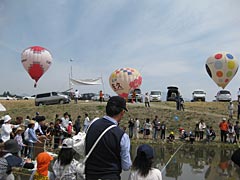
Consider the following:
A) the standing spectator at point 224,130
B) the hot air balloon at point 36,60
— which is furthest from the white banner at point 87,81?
the standing spectator at point 224,130

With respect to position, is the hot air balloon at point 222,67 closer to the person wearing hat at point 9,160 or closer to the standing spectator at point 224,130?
the standing spectator at point 224,130

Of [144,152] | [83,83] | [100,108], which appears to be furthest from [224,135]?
[83,83]

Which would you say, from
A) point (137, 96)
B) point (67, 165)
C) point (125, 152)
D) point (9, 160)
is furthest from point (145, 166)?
point (137, 96)

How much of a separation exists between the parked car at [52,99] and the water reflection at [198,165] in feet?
54.1

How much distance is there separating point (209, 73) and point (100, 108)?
1027 centimetres

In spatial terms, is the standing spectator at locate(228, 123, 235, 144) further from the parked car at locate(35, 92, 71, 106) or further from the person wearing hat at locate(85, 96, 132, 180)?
the parked car at locate(35, 92, 71, 106)

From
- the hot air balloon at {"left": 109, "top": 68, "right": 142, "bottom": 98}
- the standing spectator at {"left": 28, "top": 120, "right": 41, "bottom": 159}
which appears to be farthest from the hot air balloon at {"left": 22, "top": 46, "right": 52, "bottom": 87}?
the standing spectator at {"left": 28, "top": 120, "right": 41, "bottom": 159}

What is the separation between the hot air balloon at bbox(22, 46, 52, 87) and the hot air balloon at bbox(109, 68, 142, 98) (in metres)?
6.53

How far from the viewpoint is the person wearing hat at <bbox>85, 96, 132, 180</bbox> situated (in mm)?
3018

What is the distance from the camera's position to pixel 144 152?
11.2 feet

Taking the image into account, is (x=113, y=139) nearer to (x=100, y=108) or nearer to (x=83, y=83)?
(x=100, y=108)

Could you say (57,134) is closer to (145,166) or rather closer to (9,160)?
(9,160)

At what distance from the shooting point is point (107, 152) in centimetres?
303

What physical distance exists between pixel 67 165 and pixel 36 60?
783 inches
